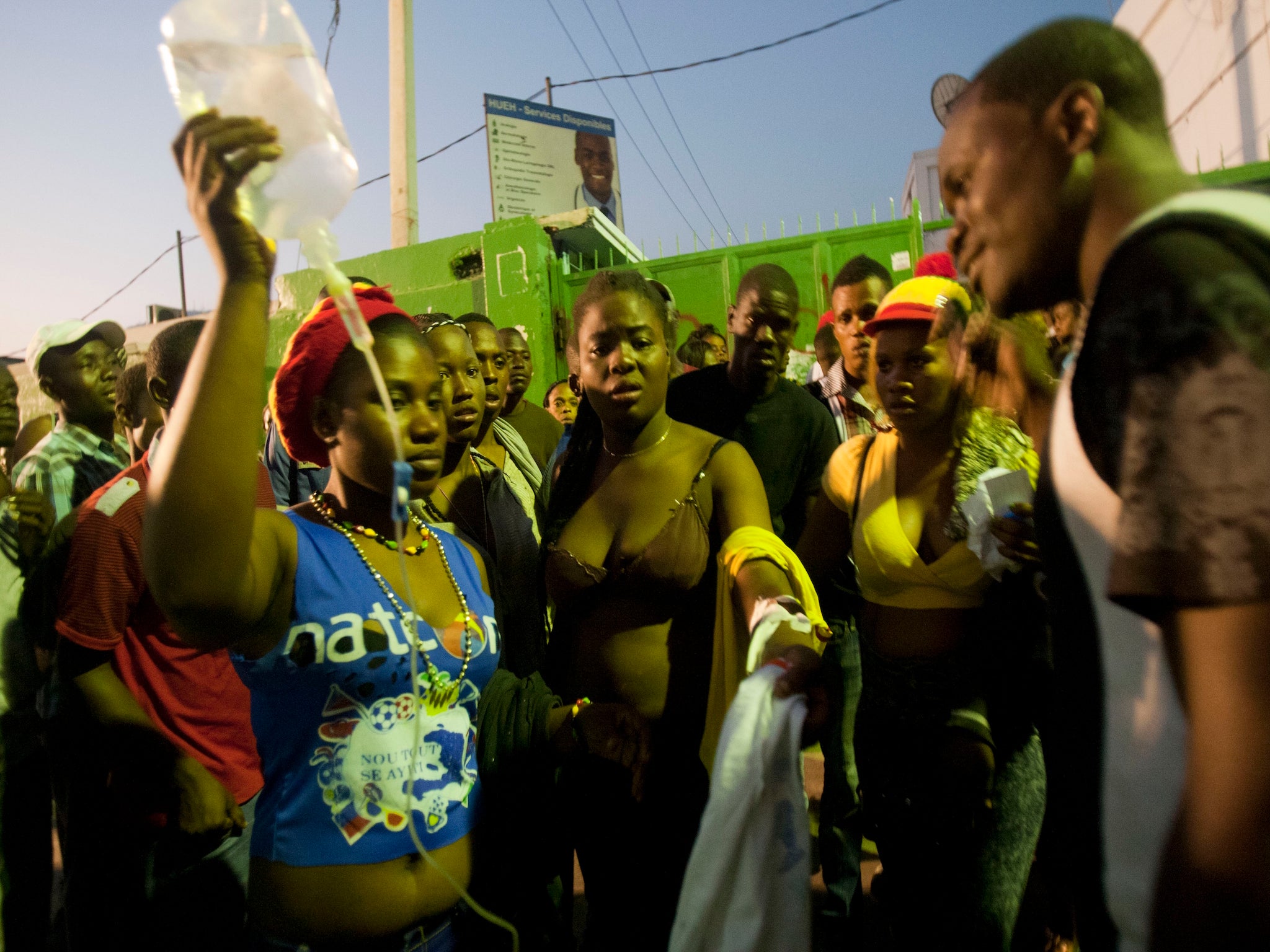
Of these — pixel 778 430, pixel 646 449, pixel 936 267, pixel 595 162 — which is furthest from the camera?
pixel 595 162

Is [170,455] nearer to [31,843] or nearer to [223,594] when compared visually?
[223,594]

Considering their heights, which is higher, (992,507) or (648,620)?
(992,507)

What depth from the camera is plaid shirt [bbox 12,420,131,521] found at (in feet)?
Answer: 9.72

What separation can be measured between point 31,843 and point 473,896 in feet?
6.65

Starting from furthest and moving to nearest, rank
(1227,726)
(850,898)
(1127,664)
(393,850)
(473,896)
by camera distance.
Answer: (850,898) → (473,896) → (393,850) → (1127,664) → (1227,726)

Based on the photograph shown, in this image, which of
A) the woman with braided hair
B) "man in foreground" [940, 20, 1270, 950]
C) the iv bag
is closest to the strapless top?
the woman with braided hair

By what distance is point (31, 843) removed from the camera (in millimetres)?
2596

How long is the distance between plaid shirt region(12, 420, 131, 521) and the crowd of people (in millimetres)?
18

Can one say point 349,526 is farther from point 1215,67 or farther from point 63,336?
point 1215,67

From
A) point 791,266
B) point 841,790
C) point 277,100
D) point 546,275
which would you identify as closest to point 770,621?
point 277,100

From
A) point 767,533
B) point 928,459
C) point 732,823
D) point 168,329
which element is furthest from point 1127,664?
point 168,329

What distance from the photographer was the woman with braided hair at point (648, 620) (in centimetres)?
202

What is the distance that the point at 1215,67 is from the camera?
28.5 feet

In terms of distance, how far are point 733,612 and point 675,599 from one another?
0.25 meters
